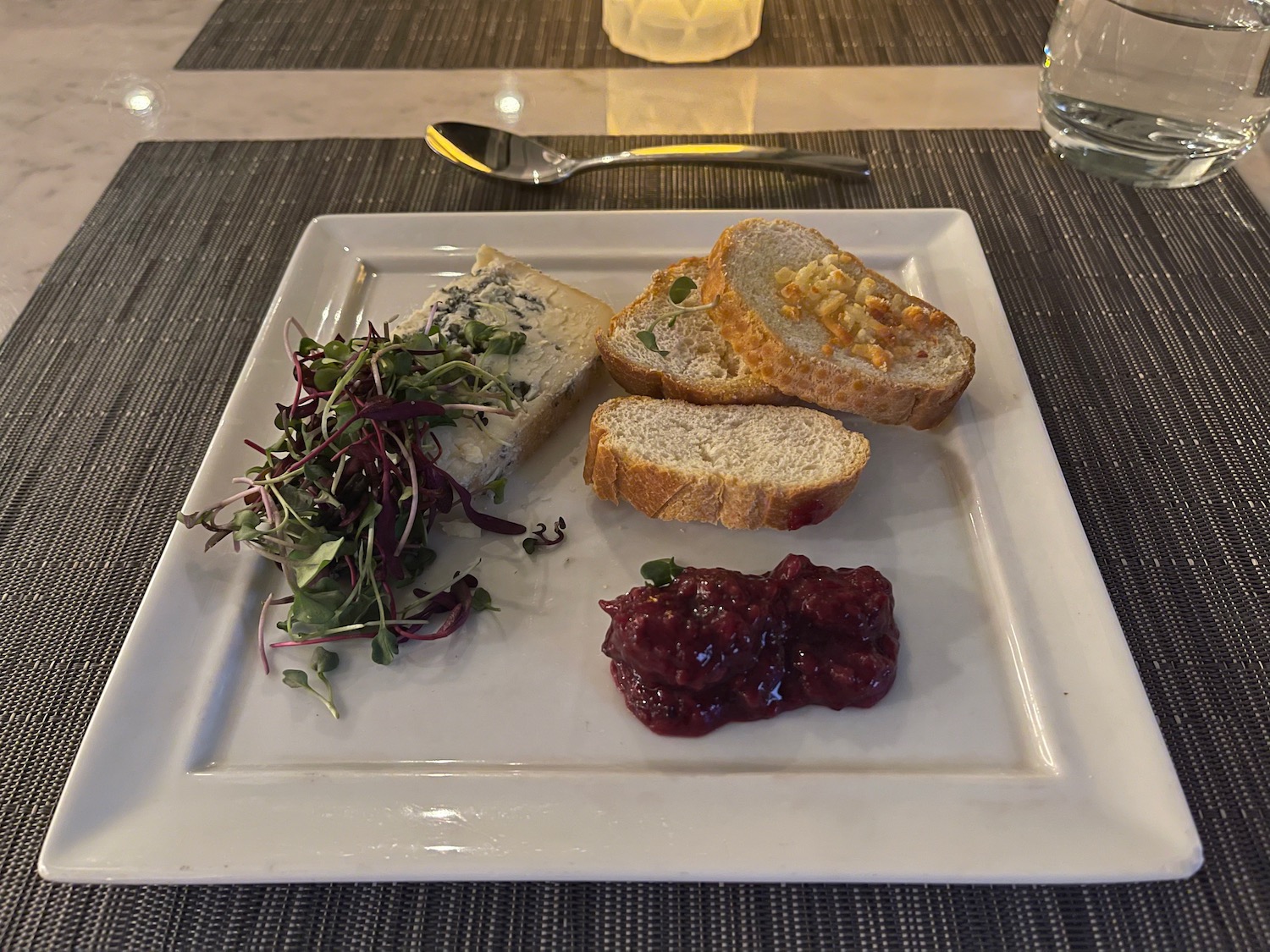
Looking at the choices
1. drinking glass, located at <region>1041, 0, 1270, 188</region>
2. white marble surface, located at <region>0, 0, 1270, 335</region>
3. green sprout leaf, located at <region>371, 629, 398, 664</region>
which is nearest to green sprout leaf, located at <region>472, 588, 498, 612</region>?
green sprout leaf, located at <region>371, 629, 398, 664</region>

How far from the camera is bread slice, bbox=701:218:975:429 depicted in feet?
6.93

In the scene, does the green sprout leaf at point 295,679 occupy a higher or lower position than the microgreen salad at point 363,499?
lower

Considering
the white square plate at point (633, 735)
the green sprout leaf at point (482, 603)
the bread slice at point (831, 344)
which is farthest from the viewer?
the bread slice at point (831, 344)

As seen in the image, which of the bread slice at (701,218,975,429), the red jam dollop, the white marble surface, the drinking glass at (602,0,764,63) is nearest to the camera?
the red jam dollop

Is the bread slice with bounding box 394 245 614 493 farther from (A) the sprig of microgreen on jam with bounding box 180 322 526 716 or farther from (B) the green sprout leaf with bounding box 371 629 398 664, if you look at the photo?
(B) the green sprout leaf with bounding box 371 629 398 664

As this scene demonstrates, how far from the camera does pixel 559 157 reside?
10.1 ft

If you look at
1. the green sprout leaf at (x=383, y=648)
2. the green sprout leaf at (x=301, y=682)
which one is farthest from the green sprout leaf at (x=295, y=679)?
the green sprout leaf at (x=383, y=648)

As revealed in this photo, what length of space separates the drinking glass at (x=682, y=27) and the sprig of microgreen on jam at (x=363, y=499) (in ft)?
7.48

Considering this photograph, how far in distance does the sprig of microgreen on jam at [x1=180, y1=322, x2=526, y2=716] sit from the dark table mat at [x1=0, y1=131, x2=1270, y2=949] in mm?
418

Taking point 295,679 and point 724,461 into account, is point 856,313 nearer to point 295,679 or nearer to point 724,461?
point 724,461

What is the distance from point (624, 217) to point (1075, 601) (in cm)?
163

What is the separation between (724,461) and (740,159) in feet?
4.79

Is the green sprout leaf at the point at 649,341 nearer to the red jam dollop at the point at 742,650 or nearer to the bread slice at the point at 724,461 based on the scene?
the bread slice at the point at 724,461

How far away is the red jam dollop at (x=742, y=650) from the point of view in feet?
5.27
